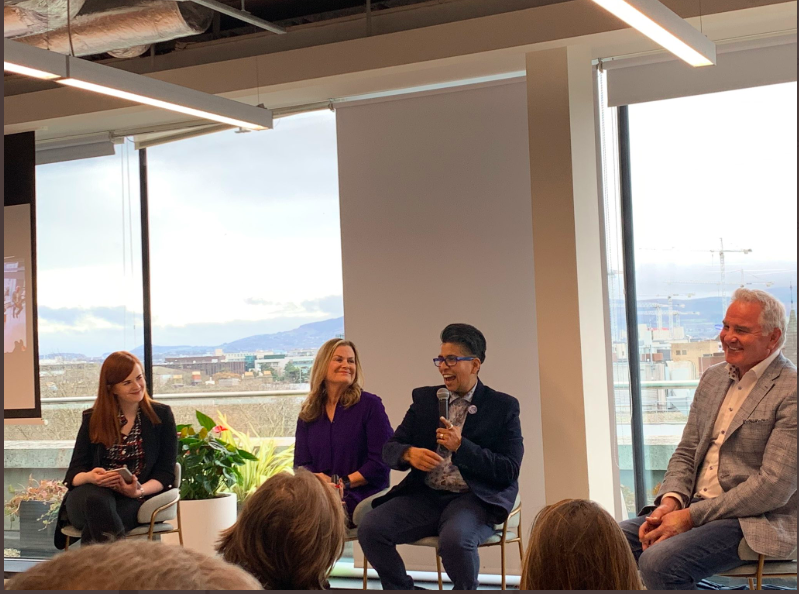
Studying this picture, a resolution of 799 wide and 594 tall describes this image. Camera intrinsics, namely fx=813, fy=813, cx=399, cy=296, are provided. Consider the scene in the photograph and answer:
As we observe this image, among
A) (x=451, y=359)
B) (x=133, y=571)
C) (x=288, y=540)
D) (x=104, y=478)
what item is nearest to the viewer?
(x=133, y=571)

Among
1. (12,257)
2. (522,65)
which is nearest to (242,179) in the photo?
(12,257)

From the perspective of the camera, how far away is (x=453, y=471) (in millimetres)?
4016

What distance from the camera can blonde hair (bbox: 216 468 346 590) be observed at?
175cm

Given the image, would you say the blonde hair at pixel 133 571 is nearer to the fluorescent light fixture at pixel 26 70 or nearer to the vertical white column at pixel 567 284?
the fluorescent light fixture at pixel 26 70

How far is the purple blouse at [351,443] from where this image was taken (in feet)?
14.2

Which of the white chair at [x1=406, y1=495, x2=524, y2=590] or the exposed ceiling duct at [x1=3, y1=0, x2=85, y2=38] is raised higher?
the exposed ceiling duct at [x1=3, y1=0, x2=85, y2=38]

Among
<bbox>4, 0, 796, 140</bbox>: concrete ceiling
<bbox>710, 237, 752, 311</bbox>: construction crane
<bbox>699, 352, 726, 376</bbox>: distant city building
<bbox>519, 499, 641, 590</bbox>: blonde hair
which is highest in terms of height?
<bbox>4, 0, 796, 140</bbox>: concrete ceiling

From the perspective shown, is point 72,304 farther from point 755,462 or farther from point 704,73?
point 755,462

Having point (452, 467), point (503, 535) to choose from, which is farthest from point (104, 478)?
point (503, 535)

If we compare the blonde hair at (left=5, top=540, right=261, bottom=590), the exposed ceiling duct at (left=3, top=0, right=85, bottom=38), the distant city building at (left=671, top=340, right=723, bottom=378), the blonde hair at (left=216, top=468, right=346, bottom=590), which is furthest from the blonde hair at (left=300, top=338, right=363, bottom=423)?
the blonde hair at (left=5, top=540, right=261, bottom=590)

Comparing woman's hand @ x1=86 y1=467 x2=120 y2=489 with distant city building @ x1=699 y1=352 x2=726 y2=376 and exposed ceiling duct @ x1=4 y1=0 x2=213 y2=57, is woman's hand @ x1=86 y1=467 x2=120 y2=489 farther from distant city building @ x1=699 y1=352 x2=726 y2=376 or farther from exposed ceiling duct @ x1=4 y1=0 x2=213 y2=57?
distant city building @ x1=699 y1=352 x2=726 y2=376

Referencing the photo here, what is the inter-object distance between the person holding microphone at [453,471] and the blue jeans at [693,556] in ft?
2.90

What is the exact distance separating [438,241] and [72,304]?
10.4 ft

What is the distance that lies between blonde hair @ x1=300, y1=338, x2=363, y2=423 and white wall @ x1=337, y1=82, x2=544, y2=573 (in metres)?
1.01
